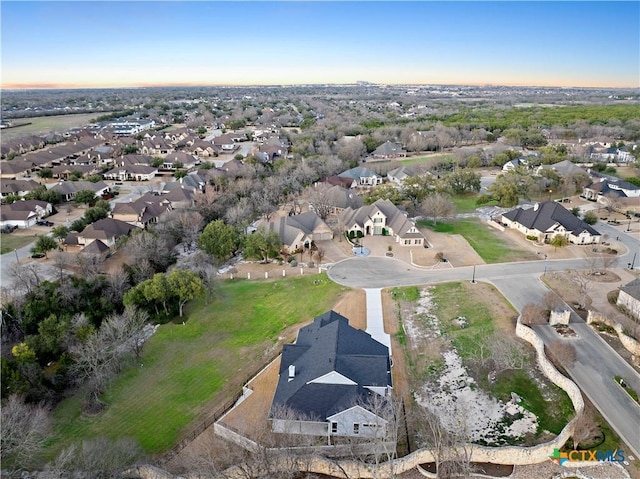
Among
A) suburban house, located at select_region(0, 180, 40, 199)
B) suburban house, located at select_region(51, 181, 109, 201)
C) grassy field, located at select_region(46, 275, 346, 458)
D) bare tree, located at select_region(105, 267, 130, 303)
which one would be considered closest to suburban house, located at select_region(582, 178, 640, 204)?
grassy field, located at select_region(46, 275, 346, 458)

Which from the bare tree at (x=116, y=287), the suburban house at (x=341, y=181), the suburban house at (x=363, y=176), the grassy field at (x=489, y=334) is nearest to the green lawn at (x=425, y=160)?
the suburban house at (x=363, y=176)

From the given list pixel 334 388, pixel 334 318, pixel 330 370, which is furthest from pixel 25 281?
pixel 334 388

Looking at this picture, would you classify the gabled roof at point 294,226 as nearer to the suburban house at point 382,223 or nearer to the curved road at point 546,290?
the suburban house at point 382,223

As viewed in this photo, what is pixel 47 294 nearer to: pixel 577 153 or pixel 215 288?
pixel 215 288

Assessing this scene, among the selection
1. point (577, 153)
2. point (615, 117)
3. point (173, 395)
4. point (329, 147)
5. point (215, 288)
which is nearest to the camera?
point (173, 395)

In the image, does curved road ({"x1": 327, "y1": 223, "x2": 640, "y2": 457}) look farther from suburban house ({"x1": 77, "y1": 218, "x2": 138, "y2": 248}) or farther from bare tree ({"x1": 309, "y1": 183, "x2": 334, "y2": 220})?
suburban house ({"x1": 77, "y1": 218, "x2": 138, "y2": 248})

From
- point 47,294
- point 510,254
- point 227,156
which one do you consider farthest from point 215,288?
point 227,156
